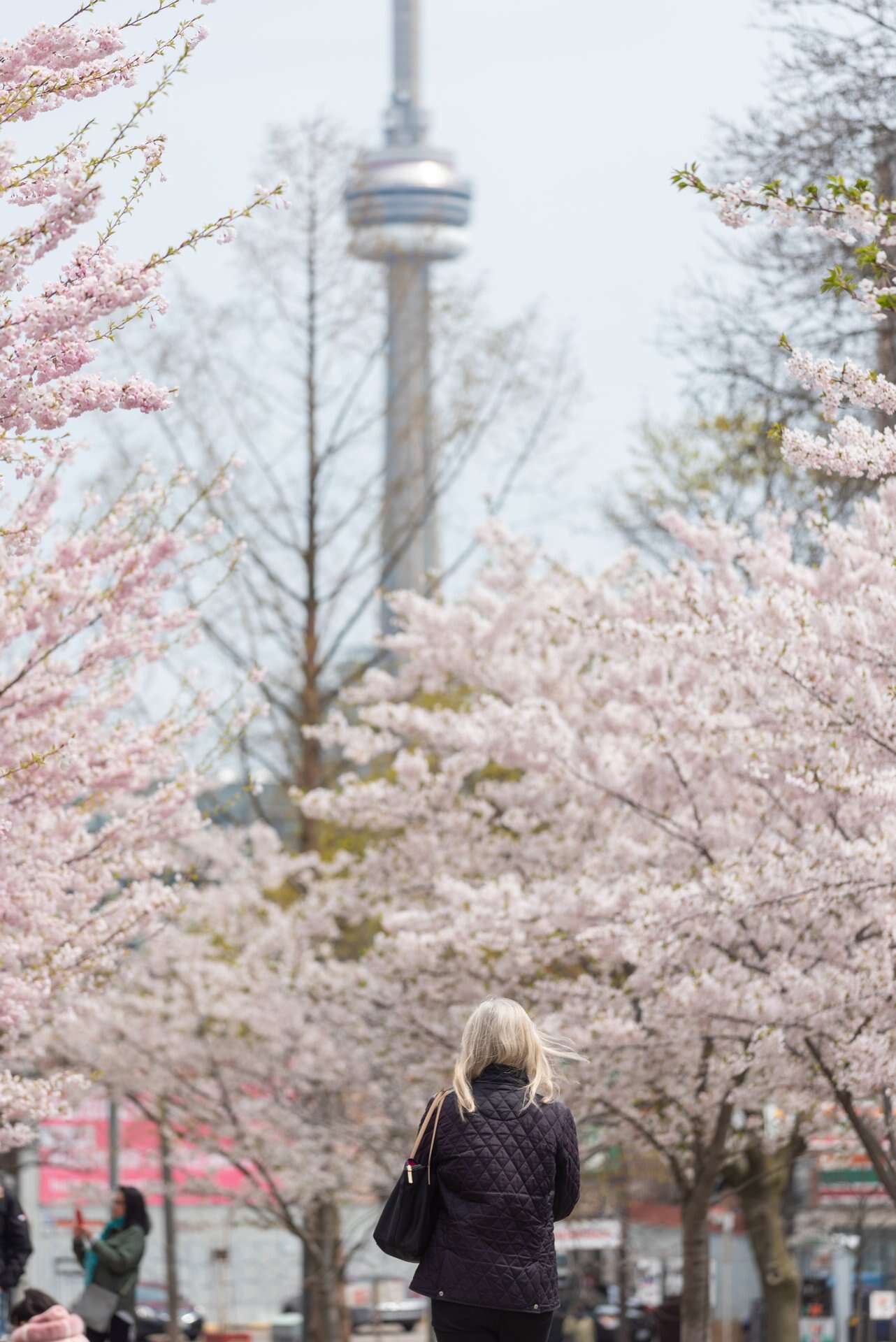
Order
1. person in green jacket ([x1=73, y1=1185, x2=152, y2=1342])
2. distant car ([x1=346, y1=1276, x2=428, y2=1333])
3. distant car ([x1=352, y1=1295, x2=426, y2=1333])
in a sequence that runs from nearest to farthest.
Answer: person in green jacket ([x1=73, y1=1185, x2=152, y2=1342]), distant car ([x1=352, y1=1295, x2=426, y2=1333]), distant car ([x1=346, y1=1276, x2=428, y2=1333])

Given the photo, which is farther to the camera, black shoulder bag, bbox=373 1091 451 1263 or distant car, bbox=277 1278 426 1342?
distant car, bbox=277 1278 426 1342

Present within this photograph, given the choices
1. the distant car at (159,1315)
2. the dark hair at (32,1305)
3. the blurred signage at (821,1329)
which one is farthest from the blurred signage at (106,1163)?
the dark hair at (32,1305)

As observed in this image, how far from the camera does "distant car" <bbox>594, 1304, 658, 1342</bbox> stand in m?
32.0

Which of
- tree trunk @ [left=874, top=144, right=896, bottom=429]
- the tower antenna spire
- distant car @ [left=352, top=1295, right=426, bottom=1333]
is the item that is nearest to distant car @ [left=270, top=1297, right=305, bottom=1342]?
distant car @ [left=352, top=1295, right=426, bottom=1333]

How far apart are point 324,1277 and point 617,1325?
16.2 meters

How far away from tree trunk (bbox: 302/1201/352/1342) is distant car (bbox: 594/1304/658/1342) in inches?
540

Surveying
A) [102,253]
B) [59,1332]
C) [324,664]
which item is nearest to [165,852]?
[324,664]

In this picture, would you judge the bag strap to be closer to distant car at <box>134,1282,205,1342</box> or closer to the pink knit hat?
the pink knit hat

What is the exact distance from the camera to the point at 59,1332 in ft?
27.4

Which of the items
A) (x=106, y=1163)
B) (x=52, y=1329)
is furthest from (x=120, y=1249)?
(x=106, y=1163)

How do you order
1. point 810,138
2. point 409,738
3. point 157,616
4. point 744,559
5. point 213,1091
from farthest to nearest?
1. point 213,1091
2. point 409,738
3. point 810,138
4. point 744,559
5. point 157,616

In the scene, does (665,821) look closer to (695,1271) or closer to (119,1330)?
(695,1271)

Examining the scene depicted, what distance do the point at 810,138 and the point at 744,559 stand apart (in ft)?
9.22

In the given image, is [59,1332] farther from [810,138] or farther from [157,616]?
[810,138]
